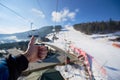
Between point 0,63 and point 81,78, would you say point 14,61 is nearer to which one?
point 0,63

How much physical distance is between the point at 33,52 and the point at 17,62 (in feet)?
0.88

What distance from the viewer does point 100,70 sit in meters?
12.4

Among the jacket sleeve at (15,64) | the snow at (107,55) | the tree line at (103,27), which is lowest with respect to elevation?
the snow at (107,55)

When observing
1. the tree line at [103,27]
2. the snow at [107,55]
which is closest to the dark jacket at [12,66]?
the snow at [107,55]

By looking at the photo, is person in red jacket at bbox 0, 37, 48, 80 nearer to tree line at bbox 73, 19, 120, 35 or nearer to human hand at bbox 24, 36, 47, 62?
human hand at bbox 24, 36, 47, 62

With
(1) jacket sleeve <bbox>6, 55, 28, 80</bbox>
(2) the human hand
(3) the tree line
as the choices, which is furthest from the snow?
(3) the tree line

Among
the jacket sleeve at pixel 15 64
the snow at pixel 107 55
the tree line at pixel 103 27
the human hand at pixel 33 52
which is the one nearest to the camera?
the jacket sleeve at pixel 15 64

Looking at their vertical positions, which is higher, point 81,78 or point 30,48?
point 30,48

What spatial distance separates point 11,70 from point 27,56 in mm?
278

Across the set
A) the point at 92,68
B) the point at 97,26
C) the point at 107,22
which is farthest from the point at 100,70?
the point at 107,22

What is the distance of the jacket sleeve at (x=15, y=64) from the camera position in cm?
90

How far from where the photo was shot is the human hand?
1.20m

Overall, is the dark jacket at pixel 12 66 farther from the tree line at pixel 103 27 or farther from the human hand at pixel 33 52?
the tree line at pixel 103 27

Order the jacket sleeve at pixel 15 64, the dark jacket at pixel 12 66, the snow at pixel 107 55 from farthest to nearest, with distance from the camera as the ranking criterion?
the snow at pixel 107 55
the jacket sleeve at pixel 15 64
the dark jacket at pixel 12 66
